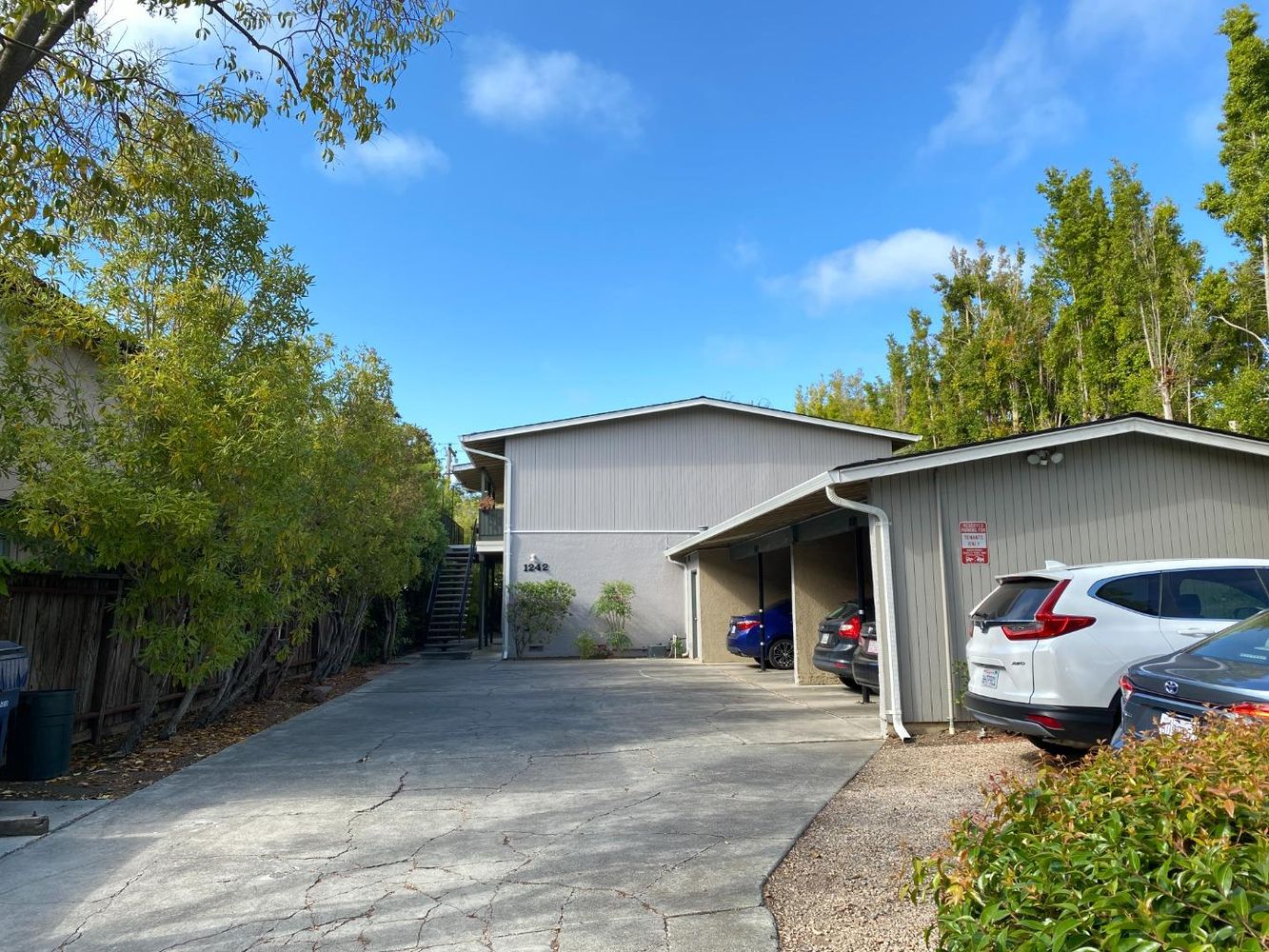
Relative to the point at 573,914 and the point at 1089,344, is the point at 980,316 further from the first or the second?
the point at 573,914

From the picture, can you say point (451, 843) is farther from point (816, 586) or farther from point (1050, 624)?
point (816, 586)

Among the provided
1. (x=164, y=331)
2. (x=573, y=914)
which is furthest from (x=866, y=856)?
(x=164, y=331)

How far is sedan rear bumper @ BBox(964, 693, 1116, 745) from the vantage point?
6.20 metres

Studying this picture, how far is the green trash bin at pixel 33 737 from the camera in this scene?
22.9 ft

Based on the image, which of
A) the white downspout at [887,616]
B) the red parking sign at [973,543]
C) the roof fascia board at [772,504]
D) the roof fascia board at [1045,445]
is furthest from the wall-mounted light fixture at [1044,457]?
the roof fascia board at [772,504]

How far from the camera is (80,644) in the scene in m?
8.23

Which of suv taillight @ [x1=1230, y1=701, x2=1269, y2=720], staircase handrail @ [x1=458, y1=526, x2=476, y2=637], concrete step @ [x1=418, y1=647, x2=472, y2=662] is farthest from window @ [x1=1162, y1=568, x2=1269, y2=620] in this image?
staircase handrail @ [x1=458, y1=526, x2=476, y2=637]

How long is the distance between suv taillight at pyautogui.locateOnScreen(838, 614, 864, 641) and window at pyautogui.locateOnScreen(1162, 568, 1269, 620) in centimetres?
422

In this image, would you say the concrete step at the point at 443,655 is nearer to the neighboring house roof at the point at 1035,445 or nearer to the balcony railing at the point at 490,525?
the balcony railing at the point at 490,525

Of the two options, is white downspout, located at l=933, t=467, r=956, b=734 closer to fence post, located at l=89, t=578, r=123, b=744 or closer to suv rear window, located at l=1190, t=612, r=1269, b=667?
suv rear window, located at l=1190, t=612, r=1269, b=667

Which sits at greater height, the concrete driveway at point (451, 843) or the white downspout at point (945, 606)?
the white downspout at point (945, 606)

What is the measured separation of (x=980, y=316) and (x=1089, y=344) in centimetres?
756

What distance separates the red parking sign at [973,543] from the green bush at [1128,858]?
6.27 metres

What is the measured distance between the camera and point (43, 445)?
6871mm
